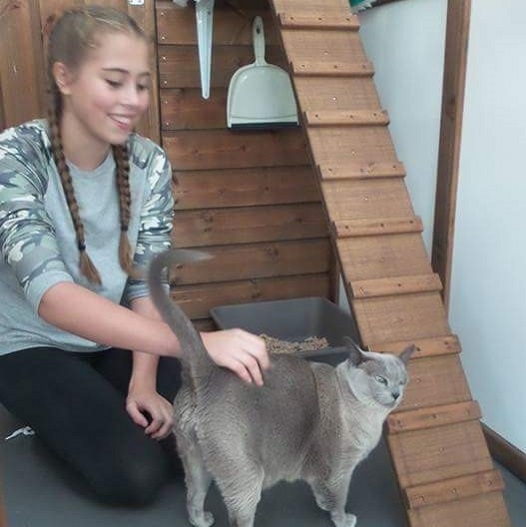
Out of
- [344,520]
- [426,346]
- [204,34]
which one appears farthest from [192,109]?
[344,520]

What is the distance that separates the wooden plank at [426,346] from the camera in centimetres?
146

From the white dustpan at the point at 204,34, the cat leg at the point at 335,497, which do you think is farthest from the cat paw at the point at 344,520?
the white dustpan at the point at 204,34

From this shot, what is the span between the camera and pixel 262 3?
226 cm

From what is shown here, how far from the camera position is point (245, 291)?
252 cm

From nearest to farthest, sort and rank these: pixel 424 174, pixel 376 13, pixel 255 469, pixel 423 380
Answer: pixel 255 469 → pixel 423 380 → pixel 424 174 → pixel 376 13

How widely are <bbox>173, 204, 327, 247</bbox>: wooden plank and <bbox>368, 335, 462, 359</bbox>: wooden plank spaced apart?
3.56ft

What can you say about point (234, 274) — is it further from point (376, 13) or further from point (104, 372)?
point (376, 13)

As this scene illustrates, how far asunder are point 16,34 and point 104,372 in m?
1.19

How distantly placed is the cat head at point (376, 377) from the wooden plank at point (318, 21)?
93 cm

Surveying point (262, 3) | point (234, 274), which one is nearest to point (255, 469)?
point (234, 274)

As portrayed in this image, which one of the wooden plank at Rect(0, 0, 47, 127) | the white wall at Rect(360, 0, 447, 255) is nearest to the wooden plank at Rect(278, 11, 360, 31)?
the white wall at Rect(360, 0, 447, 255)

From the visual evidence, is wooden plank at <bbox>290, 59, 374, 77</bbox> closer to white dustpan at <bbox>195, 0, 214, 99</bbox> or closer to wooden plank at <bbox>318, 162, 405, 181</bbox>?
wooden plank at <bbox>318, 162, 405, 181</bbox>

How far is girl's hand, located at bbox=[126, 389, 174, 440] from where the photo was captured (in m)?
1.52

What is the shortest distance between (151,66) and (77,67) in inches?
37.7
